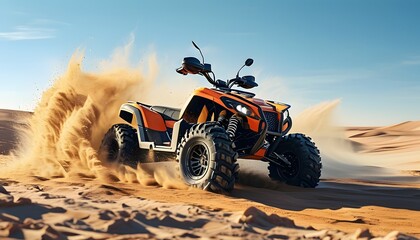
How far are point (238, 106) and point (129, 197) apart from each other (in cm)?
199

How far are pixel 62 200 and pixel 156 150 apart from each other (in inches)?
120

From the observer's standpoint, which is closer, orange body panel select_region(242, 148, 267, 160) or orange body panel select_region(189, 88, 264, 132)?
orange body panel select_region(189, 88, 264, 132)

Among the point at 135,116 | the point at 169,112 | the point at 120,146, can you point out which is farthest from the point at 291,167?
the point at 120,146

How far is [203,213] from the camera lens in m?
3.68

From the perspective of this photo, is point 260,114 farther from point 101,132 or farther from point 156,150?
point 101,132

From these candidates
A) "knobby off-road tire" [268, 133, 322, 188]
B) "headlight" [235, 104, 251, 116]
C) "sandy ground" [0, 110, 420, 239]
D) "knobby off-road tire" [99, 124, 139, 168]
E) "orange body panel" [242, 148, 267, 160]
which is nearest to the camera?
"sandy ground" [0, 110, 420, 239]

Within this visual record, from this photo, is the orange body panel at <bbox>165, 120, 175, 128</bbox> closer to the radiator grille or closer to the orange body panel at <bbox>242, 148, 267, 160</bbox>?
the orange body panel at <bbox>242, 148, 267, 160</bbox>

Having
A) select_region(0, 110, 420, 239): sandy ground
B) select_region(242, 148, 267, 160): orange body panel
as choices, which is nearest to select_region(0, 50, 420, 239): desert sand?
select_region(0, 110, 420, 239): sandy ground

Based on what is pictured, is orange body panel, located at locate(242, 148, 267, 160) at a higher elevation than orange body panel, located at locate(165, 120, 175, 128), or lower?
lower

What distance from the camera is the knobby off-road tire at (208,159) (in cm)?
537

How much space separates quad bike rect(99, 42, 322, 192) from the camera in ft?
18.0

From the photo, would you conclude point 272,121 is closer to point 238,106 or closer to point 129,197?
point 238,106

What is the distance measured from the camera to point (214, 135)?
18.0 ft

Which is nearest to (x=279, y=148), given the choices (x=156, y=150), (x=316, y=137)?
(x=156, y=150)
